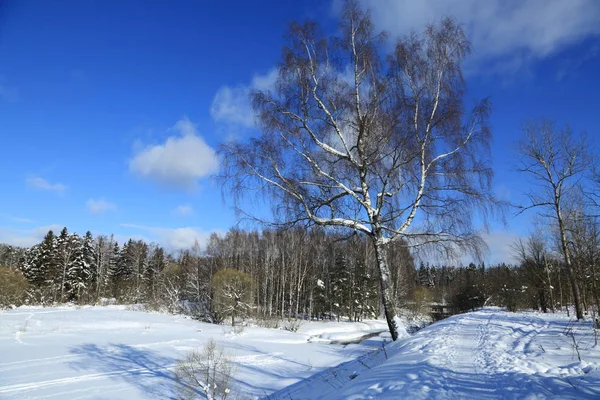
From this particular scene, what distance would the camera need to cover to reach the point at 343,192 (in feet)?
30.8

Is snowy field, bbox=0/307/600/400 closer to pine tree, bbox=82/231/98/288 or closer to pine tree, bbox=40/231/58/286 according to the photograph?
pine tree, bbox=40/231/58/286

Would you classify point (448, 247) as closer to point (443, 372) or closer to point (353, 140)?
point (353, 140)

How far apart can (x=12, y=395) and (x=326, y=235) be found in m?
10.2

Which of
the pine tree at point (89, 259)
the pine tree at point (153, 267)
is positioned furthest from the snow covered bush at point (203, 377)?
the pine tree at point (153, 267)

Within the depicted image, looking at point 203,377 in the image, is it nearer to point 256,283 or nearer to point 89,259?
point 256,283

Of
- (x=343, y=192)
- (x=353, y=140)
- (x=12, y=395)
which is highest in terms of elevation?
(x=353, y=140)

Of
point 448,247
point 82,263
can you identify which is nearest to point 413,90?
point 448,247

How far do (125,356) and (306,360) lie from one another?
27.4 ft

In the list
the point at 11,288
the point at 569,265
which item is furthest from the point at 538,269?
the point at 11,288

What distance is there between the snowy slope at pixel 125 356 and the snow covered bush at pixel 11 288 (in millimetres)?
7818

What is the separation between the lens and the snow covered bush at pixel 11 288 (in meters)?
29.3

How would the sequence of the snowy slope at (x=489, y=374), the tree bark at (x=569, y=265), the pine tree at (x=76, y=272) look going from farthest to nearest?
the pine tree at (x=76, y=272) < the tree bark at (x=569, y=265) < the snowy slope at (x=489, y=374)

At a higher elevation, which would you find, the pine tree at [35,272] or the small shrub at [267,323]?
the pine tree at [35,272]

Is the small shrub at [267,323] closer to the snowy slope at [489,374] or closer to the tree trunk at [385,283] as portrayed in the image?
the tree trunk at [385,283]
